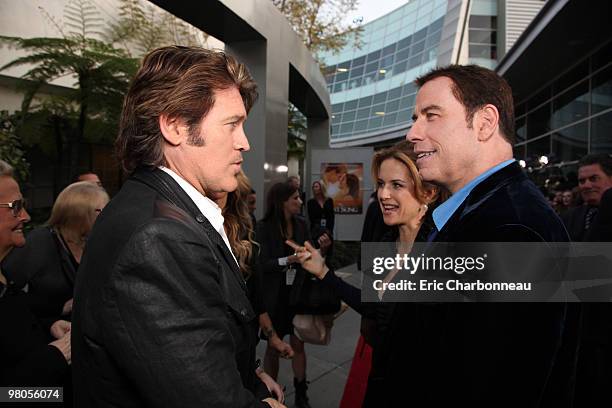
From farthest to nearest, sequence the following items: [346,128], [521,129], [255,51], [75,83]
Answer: [346,128] < [521,129] < [75,83] < [255,51]

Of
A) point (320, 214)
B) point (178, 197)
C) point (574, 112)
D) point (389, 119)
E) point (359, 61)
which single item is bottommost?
point (320, 214)

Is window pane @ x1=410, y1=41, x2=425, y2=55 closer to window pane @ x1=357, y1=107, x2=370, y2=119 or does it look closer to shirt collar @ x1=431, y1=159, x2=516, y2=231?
window pane @ x1=357, y1=107, x2=370, y2=119

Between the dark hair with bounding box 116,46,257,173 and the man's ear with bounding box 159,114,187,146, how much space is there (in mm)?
15

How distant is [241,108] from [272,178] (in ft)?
17.3

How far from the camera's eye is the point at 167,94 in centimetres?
126

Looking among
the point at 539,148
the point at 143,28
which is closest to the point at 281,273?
the point at 143,28

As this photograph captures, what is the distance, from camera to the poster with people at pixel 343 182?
1235cm

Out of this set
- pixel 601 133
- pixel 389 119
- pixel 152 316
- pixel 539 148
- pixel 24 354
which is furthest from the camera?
pixel 389 119

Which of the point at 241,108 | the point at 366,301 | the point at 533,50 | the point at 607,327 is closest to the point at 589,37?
the point at 533,50

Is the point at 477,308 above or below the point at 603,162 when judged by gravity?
below

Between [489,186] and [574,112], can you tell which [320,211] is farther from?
[489,186]

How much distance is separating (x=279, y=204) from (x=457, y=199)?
2.81m

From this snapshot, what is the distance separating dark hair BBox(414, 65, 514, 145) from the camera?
1508 mm

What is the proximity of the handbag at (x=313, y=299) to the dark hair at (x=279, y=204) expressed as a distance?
0.64 meters
